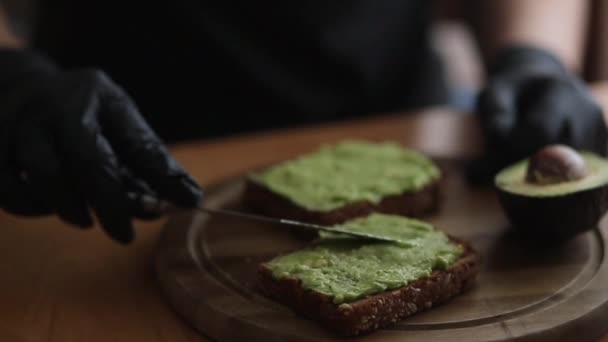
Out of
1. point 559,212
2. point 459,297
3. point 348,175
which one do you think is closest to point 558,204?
point 559,212

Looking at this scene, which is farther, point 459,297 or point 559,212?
point 559,212

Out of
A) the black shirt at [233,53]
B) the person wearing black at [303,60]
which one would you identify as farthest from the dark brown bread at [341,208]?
the black shirt at [233,53]

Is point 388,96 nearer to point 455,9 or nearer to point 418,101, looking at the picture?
point 418,101

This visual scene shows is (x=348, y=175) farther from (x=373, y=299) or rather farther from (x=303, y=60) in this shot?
(x=303, y=60)

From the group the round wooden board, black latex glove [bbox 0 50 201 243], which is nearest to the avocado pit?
the round wooden board

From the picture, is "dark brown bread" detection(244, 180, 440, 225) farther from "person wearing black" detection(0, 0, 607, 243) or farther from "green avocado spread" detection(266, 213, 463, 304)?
"person wearing black" detection(0, 0, 607, 243)

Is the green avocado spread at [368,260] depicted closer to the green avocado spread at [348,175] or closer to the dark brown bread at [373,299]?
the dark brown bread at [373,299]
